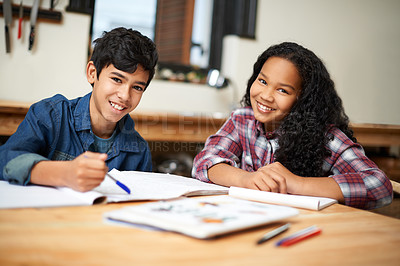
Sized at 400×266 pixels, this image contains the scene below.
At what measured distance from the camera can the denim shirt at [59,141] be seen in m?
0.85

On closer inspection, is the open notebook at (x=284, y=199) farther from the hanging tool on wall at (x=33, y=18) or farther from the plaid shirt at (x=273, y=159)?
the hanging tool on wall at (x=33, y=18)

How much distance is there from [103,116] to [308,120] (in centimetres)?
69

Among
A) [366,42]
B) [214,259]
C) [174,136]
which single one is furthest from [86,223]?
[366,42]

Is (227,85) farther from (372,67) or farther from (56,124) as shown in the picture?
(56,124)

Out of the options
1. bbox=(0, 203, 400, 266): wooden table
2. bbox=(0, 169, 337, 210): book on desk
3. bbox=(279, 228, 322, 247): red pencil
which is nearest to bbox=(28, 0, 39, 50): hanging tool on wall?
bbox=(0, 169, 337, 210): book on desk

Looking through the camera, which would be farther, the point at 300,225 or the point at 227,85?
the point at 227,85

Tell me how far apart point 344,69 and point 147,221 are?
10.1 ft

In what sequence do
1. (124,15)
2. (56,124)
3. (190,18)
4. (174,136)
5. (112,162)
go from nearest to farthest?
1. (56,124)
2. (112,162)
3. (174,136)
4. (124,15)
5. (190,18)

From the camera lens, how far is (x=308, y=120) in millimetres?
1324

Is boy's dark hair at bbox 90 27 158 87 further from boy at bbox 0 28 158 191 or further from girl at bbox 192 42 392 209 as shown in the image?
girl at bbox 192 42 392 209

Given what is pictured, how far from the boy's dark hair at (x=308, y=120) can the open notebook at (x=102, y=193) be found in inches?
16.3

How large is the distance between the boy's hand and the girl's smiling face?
2.31ft

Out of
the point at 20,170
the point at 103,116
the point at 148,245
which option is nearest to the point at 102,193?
A: the point at 20,170

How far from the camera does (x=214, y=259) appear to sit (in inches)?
18.7
